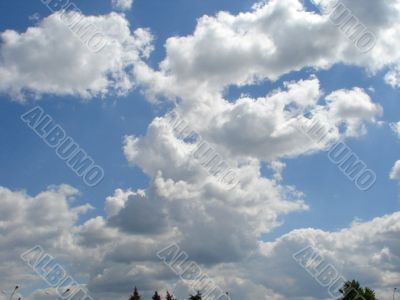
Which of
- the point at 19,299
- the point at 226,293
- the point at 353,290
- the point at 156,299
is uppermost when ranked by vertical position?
the point at 19,299

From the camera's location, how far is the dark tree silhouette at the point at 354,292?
10319 centimetres

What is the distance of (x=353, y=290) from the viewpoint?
10569 centimetres

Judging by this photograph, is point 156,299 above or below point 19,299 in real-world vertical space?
below

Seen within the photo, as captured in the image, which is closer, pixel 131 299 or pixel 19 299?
pixel 19 299

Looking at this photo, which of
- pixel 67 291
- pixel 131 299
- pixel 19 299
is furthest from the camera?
pixel 131 299

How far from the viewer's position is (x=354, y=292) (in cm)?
10506

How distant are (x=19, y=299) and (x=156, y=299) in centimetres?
2706

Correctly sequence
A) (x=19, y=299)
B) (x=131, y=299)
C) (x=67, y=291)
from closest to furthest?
(x=67, y=291)
(x=19, y=299)
(x=131, y=299)

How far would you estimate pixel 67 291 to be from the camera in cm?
6681

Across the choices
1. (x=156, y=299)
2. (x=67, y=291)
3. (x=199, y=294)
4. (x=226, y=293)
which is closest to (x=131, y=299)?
(x=156, y=299)

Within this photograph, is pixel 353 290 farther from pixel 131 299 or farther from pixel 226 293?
pixel 131 299

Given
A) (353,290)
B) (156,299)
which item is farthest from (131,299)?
(353,290)

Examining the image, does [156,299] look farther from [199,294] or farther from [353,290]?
[353,290]

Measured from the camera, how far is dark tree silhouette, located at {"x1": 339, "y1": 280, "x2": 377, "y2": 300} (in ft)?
339
